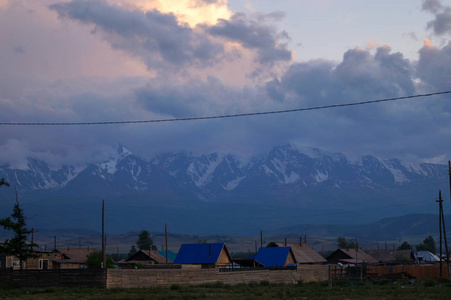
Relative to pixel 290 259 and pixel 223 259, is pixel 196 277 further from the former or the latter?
pixel 290 259

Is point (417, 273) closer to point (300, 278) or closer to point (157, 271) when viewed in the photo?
point (300, 278)

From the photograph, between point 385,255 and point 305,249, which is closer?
point 305,249

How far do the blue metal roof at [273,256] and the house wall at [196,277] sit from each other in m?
18.5

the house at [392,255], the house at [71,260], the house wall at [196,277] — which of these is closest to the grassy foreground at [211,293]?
the house wall at [196,277]

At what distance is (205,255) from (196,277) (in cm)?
2874

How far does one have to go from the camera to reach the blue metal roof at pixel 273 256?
84.7 m

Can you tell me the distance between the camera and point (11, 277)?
50.0m

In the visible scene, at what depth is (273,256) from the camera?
86.0 m

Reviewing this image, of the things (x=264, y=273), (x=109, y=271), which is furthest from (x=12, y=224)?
(x=264, y=273)

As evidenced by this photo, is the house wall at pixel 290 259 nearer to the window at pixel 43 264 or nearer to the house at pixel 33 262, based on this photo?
the house at pixel 33 262

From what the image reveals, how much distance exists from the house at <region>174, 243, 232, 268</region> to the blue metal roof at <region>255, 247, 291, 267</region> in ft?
14.8

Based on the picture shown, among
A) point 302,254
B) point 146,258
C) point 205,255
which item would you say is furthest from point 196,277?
point 146,258

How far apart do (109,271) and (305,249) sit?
2174 inches

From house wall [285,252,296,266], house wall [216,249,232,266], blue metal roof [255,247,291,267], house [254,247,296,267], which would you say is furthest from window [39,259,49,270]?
house wall [285,252,296,266]
